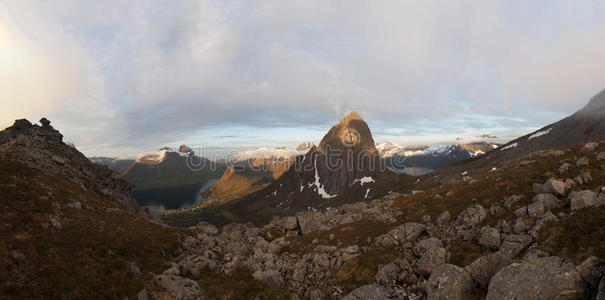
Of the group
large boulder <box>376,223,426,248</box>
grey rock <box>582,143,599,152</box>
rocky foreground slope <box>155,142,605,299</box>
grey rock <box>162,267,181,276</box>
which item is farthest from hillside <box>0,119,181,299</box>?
grey rock <box>582,143,599,152</box>

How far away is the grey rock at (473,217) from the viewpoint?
2373cm

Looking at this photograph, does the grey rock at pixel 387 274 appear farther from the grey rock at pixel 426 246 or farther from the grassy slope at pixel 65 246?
the grassy slope at pixel 65 246

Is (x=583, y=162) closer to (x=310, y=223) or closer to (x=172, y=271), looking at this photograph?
(x=310, y=223)

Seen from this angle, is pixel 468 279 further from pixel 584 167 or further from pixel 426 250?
pixel 584 167

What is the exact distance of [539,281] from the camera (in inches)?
463

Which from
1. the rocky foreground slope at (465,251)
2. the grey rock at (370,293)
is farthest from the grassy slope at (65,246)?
the grey rock at (370,293)

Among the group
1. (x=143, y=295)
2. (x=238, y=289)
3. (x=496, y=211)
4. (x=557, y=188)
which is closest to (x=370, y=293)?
(x=238, y=289)

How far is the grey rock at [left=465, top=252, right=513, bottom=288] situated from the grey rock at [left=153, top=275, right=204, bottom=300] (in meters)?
20.2

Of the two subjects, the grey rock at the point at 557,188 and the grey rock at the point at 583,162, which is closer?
the grey rock at the point at 557,188

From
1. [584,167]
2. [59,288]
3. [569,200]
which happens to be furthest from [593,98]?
[59,288]

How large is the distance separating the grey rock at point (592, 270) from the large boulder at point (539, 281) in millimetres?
218

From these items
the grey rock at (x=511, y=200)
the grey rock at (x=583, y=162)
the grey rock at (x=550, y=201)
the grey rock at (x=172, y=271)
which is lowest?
the grey rock at (x=172, y=271)

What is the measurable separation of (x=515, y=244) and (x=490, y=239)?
2.32 metres

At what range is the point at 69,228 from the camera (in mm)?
26328
